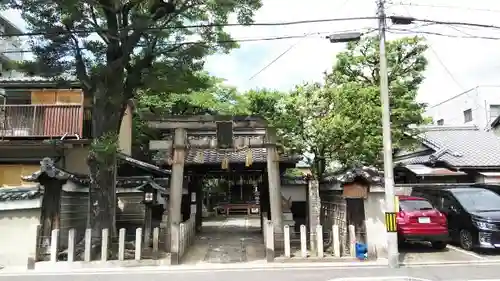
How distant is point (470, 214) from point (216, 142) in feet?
27.8

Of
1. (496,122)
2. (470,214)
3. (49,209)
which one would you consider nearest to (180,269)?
(49,209)

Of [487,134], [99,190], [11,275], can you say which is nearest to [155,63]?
[99,190]

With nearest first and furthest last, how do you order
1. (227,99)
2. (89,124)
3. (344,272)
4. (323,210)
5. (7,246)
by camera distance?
1. (344,272)
2. (7,246)
3. (323,210)
4. (89,124)
5. (227,99)

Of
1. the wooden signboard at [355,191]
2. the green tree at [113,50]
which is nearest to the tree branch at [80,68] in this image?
the green tree at [113,50]

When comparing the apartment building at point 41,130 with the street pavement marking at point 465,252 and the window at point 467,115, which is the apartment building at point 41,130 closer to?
the street pavement marking at point 465,252

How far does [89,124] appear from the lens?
20.0 m

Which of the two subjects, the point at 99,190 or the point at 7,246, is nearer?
the point at 7,246

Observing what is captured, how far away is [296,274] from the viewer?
36.4ft

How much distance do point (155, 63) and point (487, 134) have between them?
24.5 m

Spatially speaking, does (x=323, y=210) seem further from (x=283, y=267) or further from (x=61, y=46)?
(x=61, y=46)

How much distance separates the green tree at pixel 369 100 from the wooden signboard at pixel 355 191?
5.17 metres

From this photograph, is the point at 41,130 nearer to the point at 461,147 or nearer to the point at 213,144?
the point at 213,144

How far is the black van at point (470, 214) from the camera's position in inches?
538

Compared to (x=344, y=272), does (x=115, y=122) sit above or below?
above
